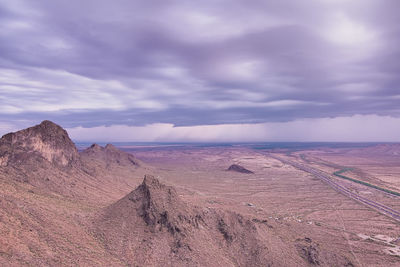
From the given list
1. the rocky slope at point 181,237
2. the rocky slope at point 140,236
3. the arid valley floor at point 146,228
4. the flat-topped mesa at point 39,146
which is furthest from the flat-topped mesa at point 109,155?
the rocky slope at point 181,237

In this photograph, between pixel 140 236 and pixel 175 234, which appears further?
pixel 175 234

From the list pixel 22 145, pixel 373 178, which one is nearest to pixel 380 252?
pixel 22 145

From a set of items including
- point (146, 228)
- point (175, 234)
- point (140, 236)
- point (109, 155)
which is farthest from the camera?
point (109, 155)

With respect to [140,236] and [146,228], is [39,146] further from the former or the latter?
[140,236]

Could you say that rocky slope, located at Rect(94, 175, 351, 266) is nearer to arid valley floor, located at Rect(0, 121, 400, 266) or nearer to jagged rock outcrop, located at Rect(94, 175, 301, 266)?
jagged rock outcrop, located at Rect(94, 175, 301, 266)

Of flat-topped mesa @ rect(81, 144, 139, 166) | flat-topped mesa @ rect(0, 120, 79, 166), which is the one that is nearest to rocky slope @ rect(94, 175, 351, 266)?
flat-topped mesa @ rect(0, 120, 79, 166)

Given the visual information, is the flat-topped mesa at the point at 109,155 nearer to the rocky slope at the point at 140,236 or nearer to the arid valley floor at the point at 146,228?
the arid valley floor at the point at 146,228

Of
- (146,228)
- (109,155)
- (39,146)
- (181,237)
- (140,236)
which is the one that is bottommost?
(181,237)

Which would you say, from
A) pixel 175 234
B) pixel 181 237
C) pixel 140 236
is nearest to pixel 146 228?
pixel 140 236

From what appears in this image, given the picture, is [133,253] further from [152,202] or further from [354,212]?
[354,212]
